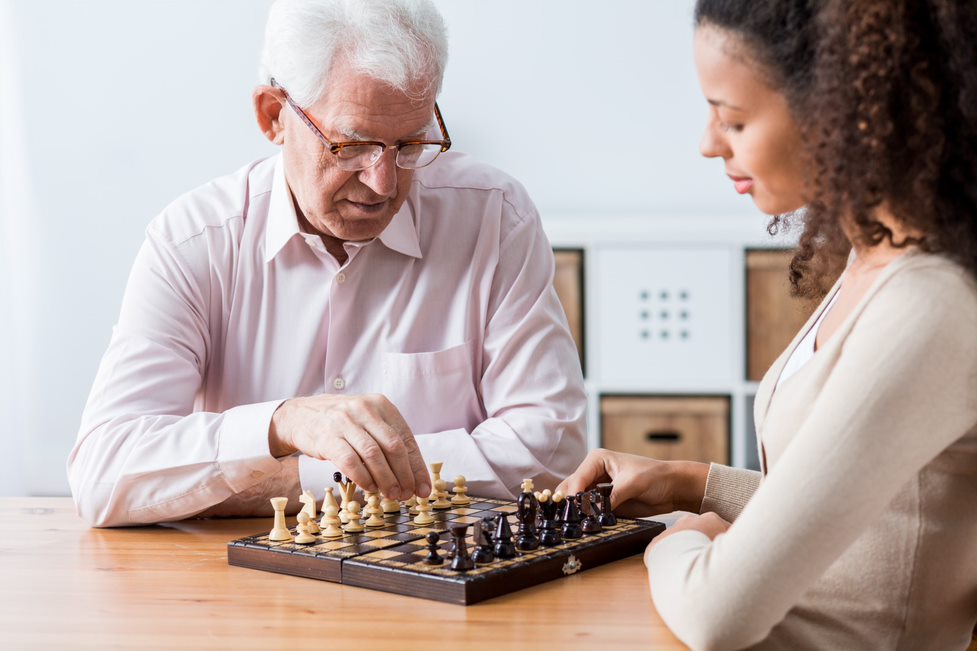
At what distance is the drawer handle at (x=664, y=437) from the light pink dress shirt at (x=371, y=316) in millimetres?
1994

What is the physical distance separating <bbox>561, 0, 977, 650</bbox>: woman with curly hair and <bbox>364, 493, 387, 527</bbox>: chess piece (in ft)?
1.52

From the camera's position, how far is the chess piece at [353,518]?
1.64 metres

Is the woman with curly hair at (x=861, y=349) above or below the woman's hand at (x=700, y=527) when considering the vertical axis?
above

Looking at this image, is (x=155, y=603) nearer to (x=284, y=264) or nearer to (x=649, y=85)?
(x=284, y=264)

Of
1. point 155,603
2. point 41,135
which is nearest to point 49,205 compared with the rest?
point 41,135

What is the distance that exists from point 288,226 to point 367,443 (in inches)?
27.7

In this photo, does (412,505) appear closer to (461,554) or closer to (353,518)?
(353,518)

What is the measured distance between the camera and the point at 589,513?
1.65m

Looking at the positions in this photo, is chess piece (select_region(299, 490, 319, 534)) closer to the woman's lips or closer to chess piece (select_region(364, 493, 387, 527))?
chess piece (select_region(364, 493, 387, 527))

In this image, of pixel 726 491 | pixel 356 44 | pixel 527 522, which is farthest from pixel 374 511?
pixel 356 44

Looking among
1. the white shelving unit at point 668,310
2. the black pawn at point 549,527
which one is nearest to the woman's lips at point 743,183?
the black pawn at point 549,527

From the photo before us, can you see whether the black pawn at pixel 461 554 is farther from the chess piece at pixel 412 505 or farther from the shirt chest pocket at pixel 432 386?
the shirt chest pocket at pixel 432 386

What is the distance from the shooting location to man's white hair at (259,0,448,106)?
2.04 meters

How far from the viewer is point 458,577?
54.1 inches
